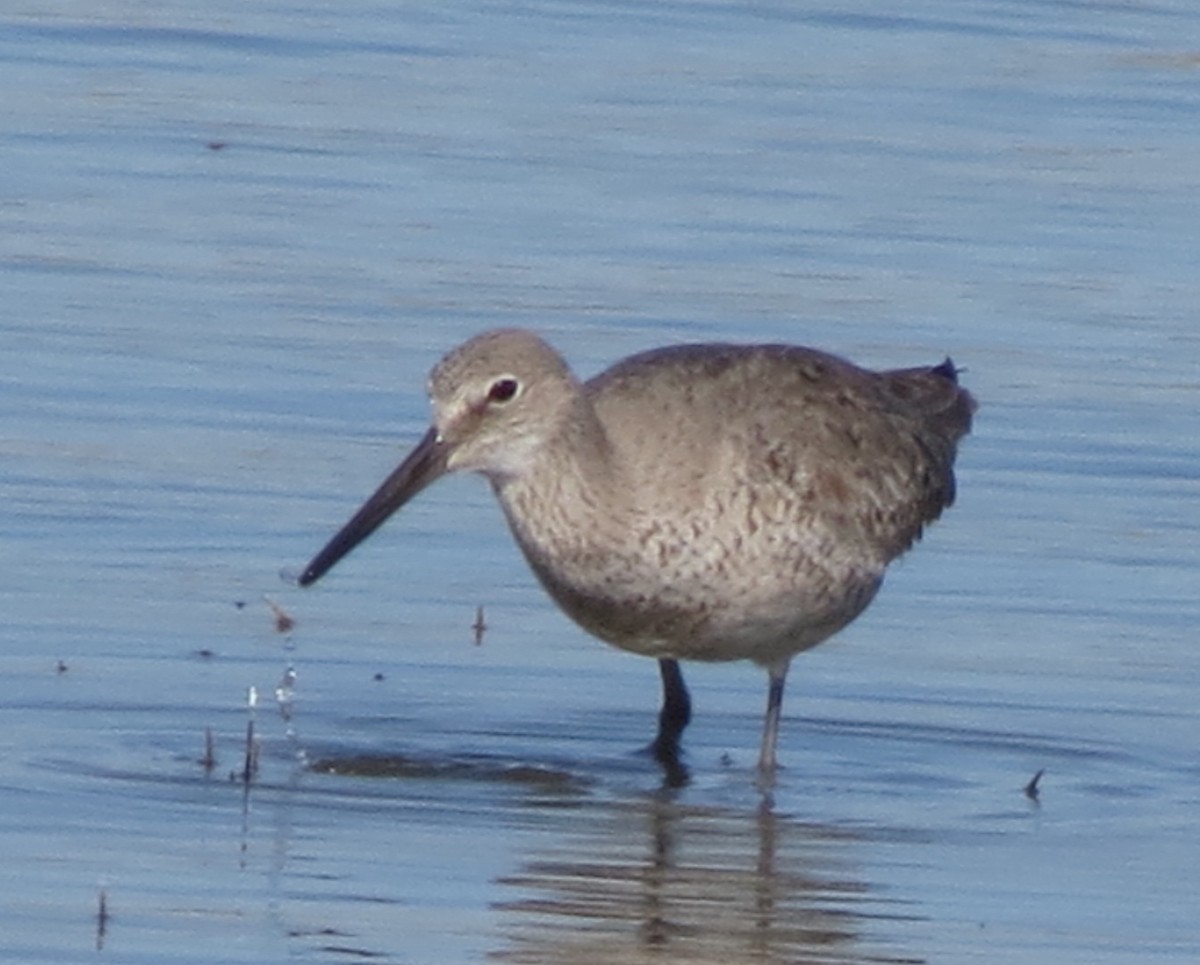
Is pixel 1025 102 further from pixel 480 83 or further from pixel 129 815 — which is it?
pixel 129 815

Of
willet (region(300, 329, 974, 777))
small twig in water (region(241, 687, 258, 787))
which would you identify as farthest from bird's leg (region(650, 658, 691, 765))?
small twig in water (region(241, 687, 258, 787))

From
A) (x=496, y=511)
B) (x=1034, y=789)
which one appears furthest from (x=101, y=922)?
(x=496, y=511)

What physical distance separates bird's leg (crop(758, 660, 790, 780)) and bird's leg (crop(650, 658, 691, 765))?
21 centimetres

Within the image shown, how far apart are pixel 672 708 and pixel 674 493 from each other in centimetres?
65

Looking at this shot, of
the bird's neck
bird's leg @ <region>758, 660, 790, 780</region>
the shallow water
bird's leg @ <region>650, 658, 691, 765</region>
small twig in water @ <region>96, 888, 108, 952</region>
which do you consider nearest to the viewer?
small twig in water @ <region>96, 888, 108, 952</region>

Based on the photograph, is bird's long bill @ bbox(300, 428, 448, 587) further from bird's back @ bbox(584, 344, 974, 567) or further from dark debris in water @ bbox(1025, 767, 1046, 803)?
dark debris in water @ bbox(1025, 767, 1046, 803)

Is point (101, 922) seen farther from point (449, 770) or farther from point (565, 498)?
point (565, 498)

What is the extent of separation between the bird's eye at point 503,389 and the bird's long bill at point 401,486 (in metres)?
0.16

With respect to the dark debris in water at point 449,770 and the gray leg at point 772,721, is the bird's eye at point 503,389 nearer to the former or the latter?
the dark debris in water at point 449,770

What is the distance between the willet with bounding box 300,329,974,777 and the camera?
376 inches

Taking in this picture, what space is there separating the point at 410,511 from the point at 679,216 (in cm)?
355

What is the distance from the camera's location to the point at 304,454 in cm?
1198

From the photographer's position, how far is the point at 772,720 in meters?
9.91

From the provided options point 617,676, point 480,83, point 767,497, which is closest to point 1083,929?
point 767,497
